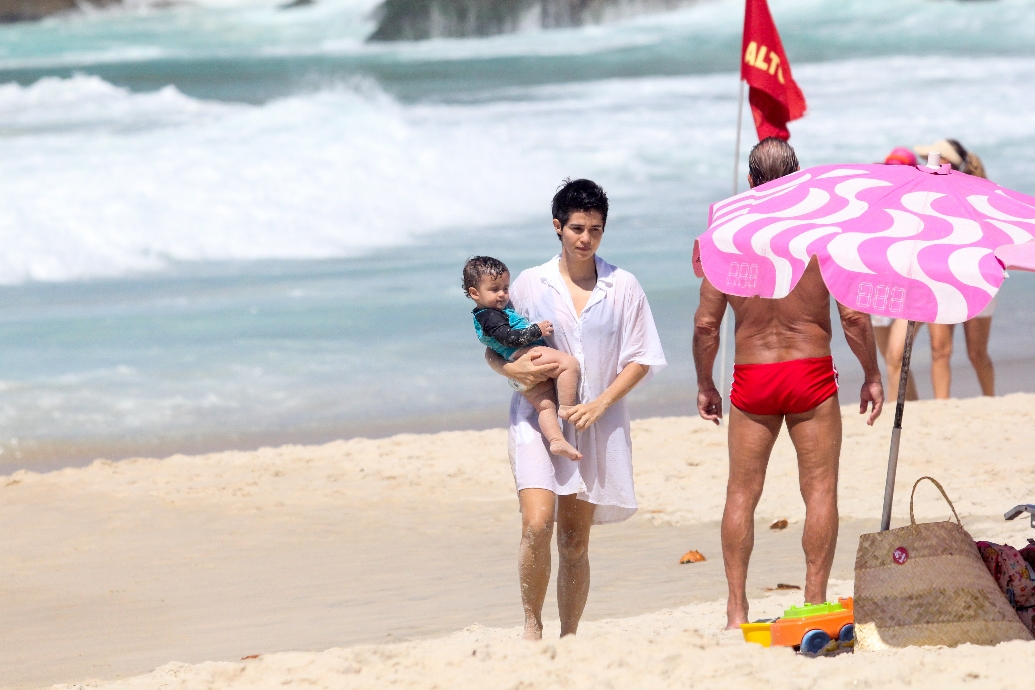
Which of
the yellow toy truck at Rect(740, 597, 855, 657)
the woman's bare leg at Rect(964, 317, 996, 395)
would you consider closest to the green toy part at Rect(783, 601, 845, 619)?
the yellow toy truck at Rect(740, 597, 855, 657)

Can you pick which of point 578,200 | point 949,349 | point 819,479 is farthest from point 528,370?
point 949,349

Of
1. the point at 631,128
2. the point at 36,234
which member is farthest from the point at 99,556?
the point at 631,128

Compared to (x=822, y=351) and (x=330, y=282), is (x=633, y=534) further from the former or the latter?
(x=330, y=282)

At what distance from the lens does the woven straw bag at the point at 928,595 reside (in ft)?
12.9

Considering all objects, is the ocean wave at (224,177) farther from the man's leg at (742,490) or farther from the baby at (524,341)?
the man's leg at (742,490)

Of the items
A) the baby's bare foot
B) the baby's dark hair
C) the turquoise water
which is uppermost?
the baby's dark hair

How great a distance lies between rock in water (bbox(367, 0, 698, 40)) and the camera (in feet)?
112

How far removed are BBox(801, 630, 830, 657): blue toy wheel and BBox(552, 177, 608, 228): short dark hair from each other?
1.50m

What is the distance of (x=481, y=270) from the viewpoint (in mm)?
4406

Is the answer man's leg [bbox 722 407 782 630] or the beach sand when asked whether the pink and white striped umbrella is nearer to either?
man's leg [bbox 722 407 782 630]

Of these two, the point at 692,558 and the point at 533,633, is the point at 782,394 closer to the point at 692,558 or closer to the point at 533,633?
the point at 533,633

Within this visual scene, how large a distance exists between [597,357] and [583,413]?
0.73 ft

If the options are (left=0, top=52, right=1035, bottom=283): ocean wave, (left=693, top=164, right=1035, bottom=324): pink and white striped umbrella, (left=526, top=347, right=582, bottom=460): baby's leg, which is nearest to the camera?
(left=693, top=164, right=1035, bottom=324): pink and white striped umbrella

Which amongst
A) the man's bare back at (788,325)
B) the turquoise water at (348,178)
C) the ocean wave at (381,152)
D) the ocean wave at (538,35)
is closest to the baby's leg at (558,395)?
the man's bare back at (788,325)
